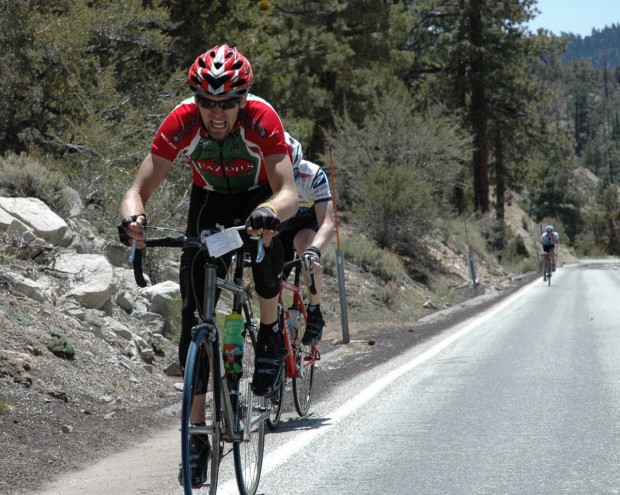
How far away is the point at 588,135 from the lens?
190 meters

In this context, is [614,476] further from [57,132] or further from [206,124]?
[57,132]

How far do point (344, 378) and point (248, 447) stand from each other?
175 inches

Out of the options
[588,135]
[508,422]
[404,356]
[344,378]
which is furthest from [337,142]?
[588,135]

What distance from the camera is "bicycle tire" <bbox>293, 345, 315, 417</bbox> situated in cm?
684

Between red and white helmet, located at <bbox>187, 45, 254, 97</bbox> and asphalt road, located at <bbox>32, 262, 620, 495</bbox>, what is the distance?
6.98ft

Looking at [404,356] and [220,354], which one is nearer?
[220,354]

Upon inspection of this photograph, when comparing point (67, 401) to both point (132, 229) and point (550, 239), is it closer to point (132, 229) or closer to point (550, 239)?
point (132, 229)

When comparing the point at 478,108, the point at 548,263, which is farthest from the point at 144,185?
the point at 478,108

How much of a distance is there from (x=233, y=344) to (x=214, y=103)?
1.18 m

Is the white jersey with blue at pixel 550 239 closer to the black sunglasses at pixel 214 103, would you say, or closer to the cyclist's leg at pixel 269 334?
the cyclist's leg at pixel 269 334

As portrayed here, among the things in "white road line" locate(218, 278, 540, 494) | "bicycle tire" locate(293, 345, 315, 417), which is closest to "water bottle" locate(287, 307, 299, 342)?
"bicycle tire" locate(293, 345, 315, 417)

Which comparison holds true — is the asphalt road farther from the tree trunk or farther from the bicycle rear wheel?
the tree trunk

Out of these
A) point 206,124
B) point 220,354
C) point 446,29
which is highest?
point 446,29

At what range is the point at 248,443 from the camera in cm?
472
